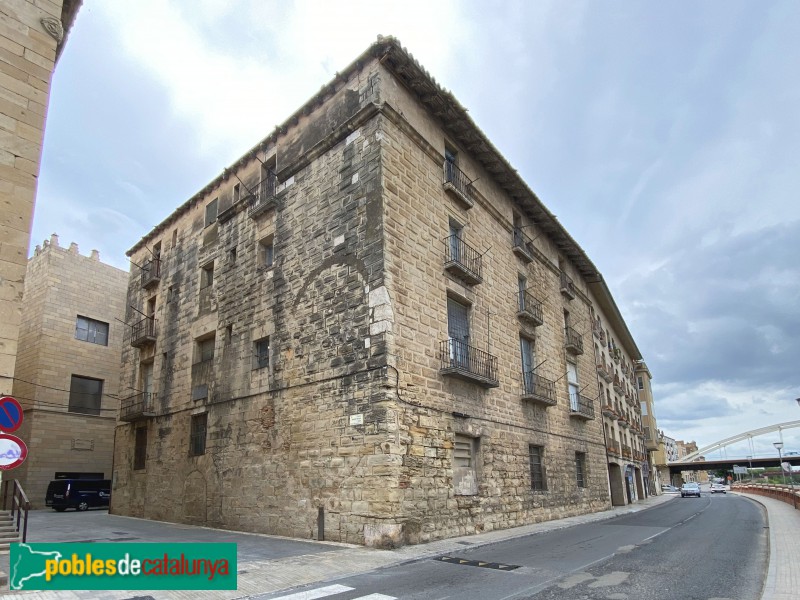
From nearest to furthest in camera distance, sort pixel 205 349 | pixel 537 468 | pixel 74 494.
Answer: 1. pixel 537 468
2. pixel 205 349
3. pixel 74 494

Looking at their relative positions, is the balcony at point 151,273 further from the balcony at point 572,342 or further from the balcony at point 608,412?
the balcony at point 608,412

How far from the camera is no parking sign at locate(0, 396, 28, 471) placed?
5414 mm

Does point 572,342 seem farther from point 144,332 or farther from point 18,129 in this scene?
point 18,129

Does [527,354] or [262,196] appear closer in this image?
[262,196]

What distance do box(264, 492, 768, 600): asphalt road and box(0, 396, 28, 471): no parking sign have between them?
3.29m

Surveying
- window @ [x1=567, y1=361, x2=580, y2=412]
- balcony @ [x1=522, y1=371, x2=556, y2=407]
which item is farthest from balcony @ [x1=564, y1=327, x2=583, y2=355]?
balcony @ [x1=522, y1=371, x2=556, y2=407]

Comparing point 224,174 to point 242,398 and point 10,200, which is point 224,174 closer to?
point 242,398

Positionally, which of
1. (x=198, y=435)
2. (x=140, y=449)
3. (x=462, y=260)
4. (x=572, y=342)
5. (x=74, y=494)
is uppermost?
(x=462, y=260)

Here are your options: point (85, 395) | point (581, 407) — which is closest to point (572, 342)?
point (581, 407)

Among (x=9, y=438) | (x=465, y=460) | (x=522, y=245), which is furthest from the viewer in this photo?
(x=522, y=245)

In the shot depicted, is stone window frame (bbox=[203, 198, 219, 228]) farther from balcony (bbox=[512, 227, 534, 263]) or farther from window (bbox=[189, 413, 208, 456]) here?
balcony (bbox=[512, 227, 534, 263])

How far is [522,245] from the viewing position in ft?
60.1

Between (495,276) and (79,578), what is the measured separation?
41.4 ft

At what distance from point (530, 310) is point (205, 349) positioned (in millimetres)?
10852
